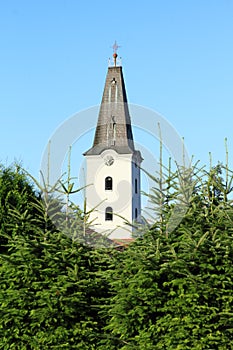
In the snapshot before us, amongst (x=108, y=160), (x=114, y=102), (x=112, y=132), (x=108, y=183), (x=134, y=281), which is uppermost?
(x=114, y=102)

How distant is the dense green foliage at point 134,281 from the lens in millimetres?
8859

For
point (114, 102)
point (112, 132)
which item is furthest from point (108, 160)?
point (114, 102)

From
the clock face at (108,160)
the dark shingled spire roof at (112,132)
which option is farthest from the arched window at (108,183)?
the dark shingled spire roof at (112,132)

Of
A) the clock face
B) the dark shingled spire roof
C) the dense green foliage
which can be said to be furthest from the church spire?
the dense green foliage

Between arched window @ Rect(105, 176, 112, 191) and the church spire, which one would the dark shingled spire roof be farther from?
arched window @ Rect(105, 176, 112, 191)

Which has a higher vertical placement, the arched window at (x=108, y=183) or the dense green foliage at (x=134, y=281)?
the arched window at (x=108, y=183)

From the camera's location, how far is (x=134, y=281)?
8.98 m

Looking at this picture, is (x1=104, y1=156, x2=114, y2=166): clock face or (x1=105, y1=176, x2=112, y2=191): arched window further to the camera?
(x1=105, y1=176, x2=112, y2=191): arched window

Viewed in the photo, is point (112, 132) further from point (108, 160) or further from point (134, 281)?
point (134, 281)

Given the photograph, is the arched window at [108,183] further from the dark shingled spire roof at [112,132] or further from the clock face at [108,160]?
the dark shingled spire roof at [112,132]

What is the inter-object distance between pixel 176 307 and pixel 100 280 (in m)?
1.46

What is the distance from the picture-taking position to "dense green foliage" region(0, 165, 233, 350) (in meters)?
8.86

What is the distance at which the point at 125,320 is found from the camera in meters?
9.15

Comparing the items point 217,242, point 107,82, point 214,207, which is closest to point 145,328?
point 217,242
